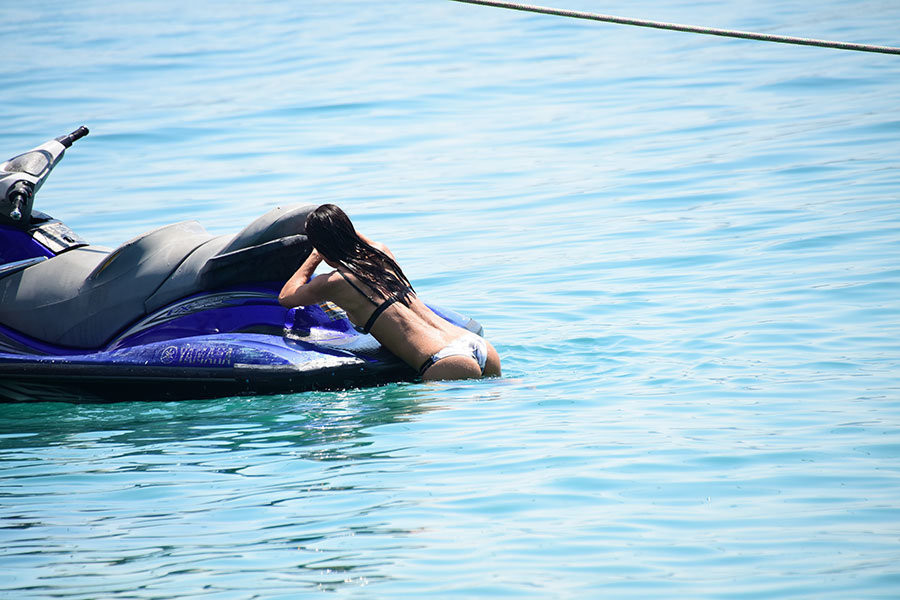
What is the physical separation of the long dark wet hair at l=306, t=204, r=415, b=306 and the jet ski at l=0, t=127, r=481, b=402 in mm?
291

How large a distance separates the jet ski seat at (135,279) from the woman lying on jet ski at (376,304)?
272mm

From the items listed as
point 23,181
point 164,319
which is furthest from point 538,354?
point 23,181

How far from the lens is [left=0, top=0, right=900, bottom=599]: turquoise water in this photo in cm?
433

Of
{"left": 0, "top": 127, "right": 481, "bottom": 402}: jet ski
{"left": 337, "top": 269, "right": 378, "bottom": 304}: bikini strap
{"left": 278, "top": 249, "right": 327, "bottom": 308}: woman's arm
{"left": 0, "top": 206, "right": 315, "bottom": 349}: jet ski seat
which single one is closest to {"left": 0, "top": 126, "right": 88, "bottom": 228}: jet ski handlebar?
{"left": 0, "top": 127, "right": 481, "bottom": 402}: jet ski

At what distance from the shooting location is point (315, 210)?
263 inches

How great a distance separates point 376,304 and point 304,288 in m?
0.40

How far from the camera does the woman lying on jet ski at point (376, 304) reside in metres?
6.46

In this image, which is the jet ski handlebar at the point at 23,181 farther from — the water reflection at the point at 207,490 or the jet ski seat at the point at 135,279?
the water reflection at the point at 207,490

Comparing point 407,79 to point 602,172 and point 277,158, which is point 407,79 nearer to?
point 277,158

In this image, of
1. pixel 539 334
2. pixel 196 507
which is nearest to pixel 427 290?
pixel 539 334

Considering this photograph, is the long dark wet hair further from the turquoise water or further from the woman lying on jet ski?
the turquoise water

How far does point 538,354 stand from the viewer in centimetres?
706

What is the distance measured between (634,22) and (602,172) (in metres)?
6.56

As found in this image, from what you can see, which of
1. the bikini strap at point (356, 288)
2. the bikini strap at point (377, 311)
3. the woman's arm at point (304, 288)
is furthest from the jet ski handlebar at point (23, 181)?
the bikini strap at point (377, 311)
